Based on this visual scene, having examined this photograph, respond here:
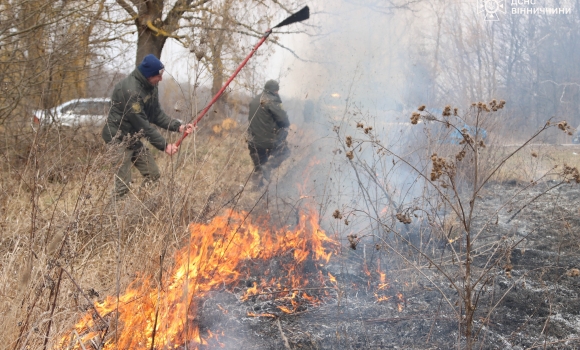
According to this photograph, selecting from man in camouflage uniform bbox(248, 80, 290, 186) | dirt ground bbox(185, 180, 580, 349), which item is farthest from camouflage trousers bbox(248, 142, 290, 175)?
dirt ground bbox(185, 180, 580, 349)

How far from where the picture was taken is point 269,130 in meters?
6.96

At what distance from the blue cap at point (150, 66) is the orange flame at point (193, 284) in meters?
1.85

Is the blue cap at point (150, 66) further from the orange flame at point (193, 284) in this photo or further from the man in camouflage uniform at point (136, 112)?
the orange flame at point (193, 284)

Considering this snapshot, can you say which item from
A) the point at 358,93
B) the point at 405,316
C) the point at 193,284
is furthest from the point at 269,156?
the point at 405,316

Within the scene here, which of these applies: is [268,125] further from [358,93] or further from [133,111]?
[133,111]

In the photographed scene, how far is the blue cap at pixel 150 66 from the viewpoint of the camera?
4.75 m

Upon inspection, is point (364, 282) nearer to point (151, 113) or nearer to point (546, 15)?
point (151, 113)

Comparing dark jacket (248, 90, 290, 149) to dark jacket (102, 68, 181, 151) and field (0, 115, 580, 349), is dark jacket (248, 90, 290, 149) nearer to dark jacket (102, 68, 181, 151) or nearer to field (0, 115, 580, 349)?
dark jacket (102, 68, 181, 151)

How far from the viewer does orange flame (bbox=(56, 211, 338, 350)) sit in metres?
2.51

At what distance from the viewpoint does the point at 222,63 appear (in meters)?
9.40

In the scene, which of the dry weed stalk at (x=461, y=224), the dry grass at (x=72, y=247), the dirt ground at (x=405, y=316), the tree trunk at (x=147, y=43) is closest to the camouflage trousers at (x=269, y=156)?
the dry grass at (x=72, y=247)

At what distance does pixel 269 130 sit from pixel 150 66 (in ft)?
8.41

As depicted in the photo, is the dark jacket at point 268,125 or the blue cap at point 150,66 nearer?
the blue cap at point 150,66

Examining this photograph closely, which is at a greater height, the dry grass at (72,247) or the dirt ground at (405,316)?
the dry grass at (72,247)
